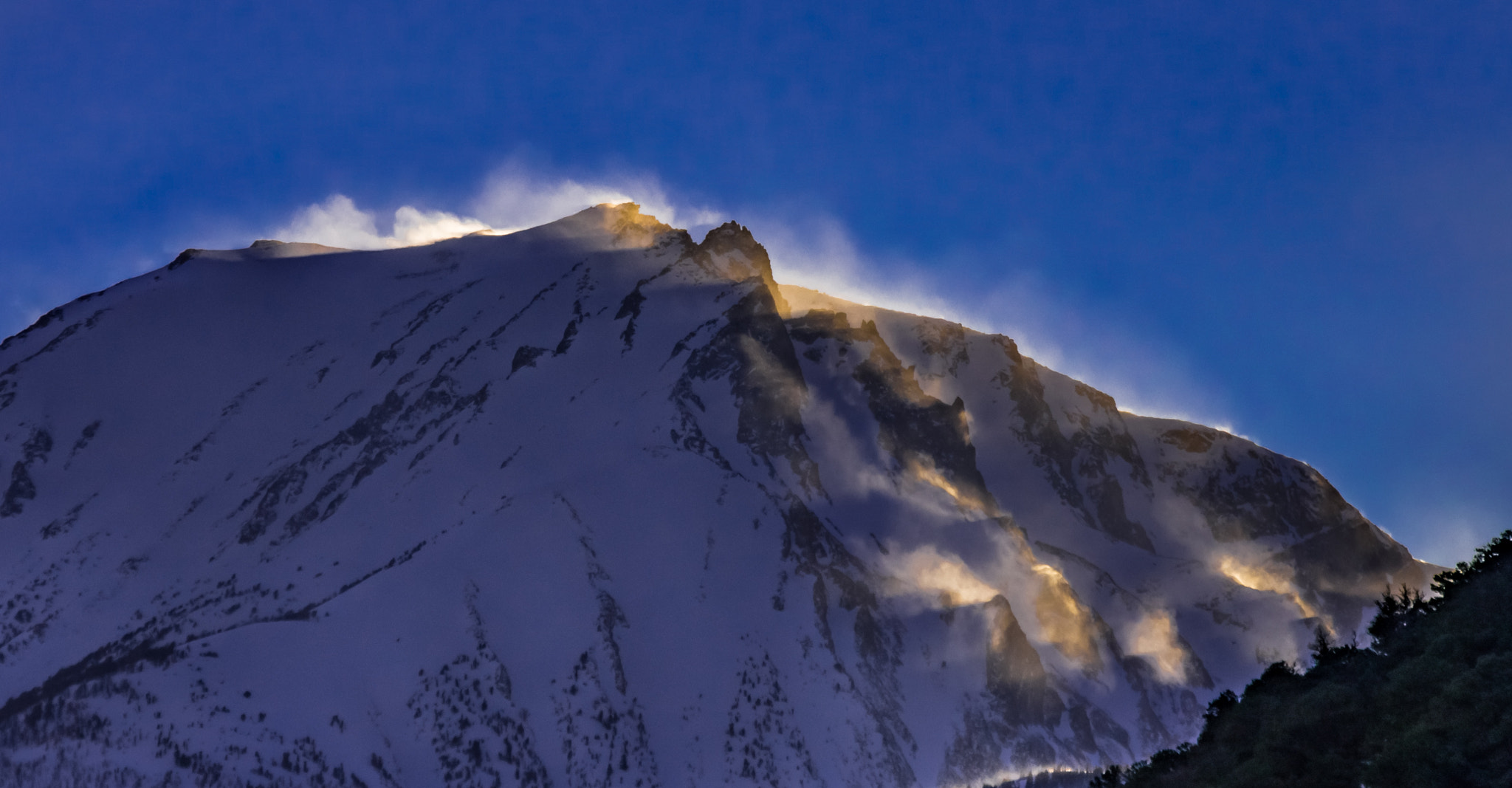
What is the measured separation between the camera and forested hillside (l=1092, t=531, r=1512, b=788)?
33.5 m

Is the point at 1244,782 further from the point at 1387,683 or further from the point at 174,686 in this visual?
the point at 174,686

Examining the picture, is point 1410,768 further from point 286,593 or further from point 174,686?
point 286,593

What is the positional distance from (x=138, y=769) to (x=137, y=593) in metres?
52.5

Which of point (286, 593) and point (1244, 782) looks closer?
point (1244, 782)

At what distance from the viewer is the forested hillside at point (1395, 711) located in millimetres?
33500

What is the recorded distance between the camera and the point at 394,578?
187 metres

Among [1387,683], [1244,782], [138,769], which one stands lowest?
[138,769]

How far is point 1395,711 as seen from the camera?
3803 centimetres

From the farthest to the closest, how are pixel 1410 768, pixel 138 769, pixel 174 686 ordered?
pixel 174 686 → pixel 138 769 → pixel 1410 768

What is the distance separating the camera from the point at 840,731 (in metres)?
181

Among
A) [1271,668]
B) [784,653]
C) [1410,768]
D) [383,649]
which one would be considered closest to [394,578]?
[383,649]

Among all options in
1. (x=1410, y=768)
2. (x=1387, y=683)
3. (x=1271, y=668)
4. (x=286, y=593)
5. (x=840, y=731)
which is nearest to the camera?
(x=1410, y=768)

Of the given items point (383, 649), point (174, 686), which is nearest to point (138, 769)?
point (174, 686)

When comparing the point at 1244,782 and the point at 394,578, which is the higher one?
the point at 394,578
